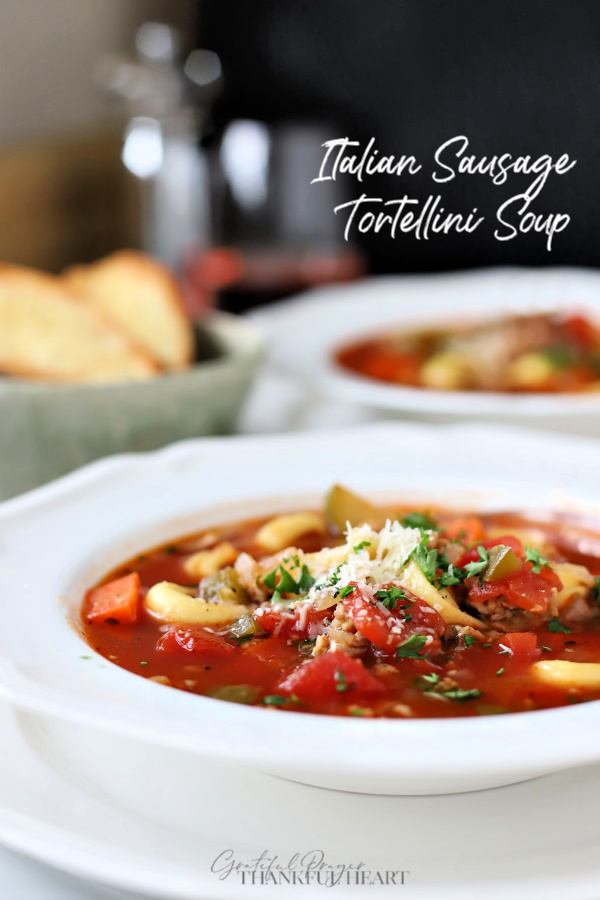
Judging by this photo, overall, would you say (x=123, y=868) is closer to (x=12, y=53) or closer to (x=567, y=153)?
(x=12, y=53)

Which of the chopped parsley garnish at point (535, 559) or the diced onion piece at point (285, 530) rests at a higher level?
the chopped parsley garnish at point (535, 559)

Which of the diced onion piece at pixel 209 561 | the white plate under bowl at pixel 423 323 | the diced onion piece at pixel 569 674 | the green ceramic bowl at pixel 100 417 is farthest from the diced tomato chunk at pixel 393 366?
the diced onion piece at pixel 569 674

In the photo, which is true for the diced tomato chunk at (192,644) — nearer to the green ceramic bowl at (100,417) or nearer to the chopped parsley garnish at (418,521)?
the chopped parsley garnish at (418,521)

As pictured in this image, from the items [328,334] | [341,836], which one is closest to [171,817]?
[341,836]

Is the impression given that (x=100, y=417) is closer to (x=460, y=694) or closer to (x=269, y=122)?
(x=460, y=694)

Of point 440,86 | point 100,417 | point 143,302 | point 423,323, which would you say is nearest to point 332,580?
point 100,417

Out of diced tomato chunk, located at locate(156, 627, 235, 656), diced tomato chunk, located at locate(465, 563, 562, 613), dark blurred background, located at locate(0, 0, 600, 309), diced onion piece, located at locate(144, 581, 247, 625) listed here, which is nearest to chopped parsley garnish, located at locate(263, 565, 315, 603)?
diced onion piece, located at locate(144, 581, 247, 625)

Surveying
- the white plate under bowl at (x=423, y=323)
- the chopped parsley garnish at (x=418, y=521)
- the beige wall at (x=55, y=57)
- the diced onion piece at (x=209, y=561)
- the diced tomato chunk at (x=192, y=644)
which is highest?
the beige wall at (x=55, y=57)
